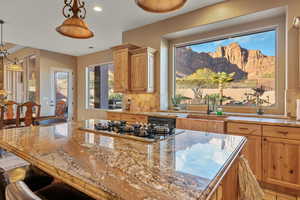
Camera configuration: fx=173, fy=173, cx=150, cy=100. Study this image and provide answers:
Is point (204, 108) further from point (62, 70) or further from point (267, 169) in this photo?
point (62, 70)

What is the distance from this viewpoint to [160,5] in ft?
5.01

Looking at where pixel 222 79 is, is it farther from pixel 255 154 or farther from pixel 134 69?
pixel 134 69

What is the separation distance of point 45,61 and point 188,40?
17.3 feet

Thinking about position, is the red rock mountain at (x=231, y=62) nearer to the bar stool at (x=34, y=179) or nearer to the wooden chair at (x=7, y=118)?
the bar stool at (x=34, y=179)

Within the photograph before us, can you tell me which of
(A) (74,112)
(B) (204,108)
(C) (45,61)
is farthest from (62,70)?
(B) (204,108)

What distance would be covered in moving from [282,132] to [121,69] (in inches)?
131

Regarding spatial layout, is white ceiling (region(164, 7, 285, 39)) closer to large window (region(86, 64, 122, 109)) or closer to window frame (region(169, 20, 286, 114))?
window frame (region(169, 20, 286, 114))

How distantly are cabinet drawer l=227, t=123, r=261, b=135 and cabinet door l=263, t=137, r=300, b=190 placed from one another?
5.8 inches

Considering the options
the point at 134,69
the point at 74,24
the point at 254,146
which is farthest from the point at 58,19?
the point at 254,146

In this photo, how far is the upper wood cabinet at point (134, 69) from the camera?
3920 mm

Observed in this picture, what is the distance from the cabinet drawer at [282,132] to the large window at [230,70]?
95 centimetres

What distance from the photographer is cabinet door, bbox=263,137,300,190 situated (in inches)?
86.0

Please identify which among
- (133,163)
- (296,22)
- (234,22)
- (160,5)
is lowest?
(133,163)

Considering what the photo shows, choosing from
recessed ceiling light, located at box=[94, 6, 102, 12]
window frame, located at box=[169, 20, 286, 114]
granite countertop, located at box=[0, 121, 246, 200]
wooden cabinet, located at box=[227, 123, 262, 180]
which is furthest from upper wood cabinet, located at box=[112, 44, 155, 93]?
granite countertop, located at box=[0, 121, 246, 200]
